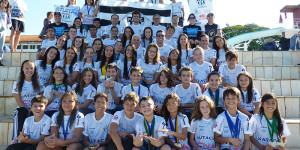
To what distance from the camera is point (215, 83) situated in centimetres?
399

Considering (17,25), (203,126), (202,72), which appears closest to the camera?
(203,126)

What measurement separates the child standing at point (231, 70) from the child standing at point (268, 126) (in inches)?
49.3

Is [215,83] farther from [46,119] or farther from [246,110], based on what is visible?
[46,119]

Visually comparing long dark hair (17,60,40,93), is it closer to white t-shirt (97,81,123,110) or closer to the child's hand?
white t-shirt (97,81,123,110)

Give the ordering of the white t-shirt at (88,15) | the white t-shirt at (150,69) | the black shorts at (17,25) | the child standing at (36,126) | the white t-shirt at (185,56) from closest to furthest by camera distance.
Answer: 1. the child standing at (36,126)
2. the white t-shirt at (150,69)
3. the white t-shirt at (185,56)
4. the black shorts at (17,25)
5. the white t-shirt at (88,15)

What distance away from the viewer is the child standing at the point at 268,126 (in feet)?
10.8

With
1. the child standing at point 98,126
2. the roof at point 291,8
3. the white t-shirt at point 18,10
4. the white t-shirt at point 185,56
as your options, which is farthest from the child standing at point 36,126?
the roof at point 291,8

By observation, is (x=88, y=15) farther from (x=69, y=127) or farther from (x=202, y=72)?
(x=69, y=127)

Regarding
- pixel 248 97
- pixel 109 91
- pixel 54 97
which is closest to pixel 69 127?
pixel 54 97

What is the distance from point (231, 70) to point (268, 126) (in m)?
1.61

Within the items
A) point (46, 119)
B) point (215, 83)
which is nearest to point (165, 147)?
point (215, 83)

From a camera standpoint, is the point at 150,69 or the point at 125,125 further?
the point at 150,69

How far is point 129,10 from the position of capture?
867 centimetres

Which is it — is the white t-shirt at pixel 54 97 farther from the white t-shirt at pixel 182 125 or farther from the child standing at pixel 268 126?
the child standing at pixel 268 126
